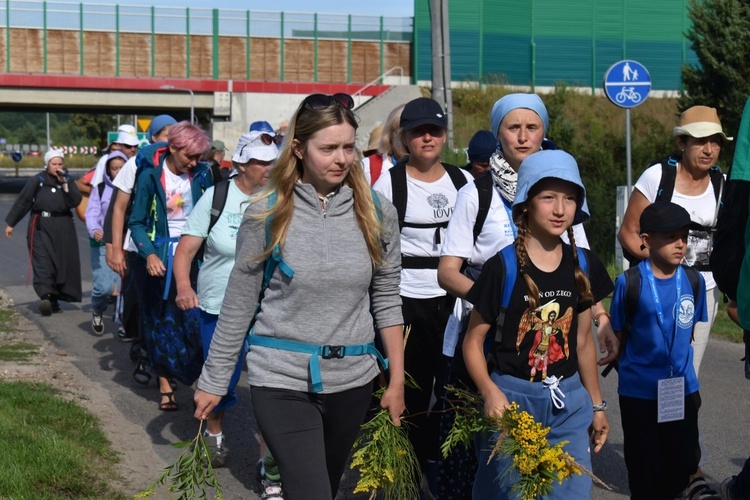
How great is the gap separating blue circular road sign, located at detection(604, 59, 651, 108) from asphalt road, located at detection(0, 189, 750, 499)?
543 centimetres

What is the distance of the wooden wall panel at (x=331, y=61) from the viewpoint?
50.4m

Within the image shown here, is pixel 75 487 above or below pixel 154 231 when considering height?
below

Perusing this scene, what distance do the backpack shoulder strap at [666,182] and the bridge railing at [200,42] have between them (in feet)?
145

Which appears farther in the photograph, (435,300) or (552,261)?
(435,300)

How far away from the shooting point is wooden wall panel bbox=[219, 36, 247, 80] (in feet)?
166

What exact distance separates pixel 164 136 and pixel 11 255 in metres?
12.1

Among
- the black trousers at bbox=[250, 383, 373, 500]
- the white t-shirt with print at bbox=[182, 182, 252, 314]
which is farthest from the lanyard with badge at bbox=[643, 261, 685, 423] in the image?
the white t-shirt with print at bbox=[182, 182, 252, 314]

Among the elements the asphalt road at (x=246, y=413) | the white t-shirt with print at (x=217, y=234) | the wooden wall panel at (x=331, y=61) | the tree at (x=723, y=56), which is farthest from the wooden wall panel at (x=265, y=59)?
the white t-shirt with print at (x=217, y=234)

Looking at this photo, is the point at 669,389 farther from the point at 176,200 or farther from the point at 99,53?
the point at 99,53

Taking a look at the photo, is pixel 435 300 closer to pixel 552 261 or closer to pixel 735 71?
pixel 552 261

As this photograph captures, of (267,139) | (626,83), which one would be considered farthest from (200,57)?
(267,139)

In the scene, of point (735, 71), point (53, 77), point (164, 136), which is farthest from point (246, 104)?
point (164, 136)

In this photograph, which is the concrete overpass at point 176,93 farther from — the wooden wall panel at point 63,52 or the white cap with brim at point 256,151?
the white cap with brim at point 256,151

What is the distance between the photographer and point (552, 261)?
13.5ft
